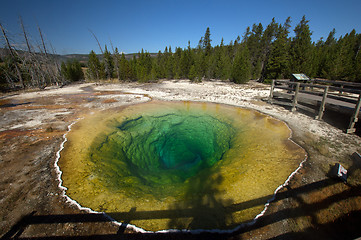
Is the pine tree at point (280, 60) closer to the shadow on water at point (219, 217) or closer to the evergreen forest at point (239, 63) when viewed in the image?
the evergreen forest at point (239, 63)

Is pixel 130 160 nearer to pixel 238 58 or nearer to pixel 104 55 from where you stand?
pixel 238 58

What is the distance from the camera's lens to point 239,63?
29281 mm

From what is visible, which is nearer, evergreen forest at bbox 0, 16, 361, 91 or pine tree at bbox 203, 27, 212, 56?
evergreen forest at bbox 0, 16, 361, 91

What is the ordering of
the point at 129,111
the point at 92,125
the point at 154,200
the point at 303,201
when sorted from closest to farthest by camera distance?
the point at 303,201
the point at 154,200
the point at 92,125
the point at 129,111

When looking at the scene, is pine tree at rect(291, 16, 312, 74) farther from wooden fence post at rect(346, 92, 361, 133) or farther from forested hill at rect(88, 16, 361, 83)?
wooden fence post at rect(346, 92, 361, 133)

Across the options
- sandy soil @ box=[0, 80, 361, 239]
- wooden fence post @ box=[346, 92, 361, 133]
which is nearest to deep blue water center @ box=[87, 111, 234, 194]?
sandy soil @ box=[0, 80, 361, 239]

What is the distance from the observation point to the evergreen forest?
23078 mm

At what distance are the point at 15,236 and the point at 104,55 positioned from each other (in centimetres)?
3938

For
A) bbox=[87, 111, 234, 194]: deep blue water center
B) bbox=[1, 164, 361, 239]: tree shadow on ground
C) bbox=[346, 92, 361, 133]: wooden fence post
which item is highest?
bbox=[346, 92, 361, 133]: wooden fence post

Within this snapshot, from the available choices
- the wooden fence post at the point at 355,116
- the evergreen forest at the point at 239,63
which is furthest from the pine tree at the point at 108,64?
the wooden fence post at the point at 355,116

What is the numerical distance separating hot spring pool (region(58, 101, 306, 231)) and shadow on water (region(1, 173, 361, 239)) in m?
0.03

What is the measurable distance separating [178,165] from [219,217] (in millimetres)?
4027

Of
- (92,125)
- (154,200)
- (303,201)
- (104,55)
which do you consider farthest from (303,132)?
(104,55)

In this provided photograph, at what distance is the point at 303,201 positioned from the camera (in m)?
3.73
